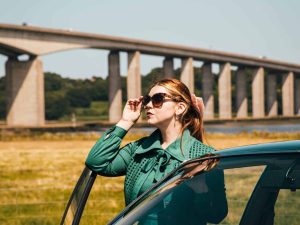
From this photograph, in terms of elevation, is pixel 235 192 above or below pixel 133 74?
above

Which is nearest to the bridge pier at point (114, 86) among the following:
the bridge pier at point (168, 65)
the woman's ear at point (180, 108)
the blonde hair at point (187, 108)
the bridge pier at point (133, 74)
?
the bridge pier at point (133, 74)

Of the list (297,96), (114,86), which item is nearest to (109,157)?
(114,86)

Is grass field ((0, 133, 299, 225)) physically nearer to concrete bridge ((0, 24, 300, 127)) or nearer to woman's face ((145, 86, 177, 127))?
woman's face ((145, 86, 177, 127))

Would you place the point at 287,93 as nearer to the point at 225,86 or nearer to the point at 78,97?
the point at 225,86

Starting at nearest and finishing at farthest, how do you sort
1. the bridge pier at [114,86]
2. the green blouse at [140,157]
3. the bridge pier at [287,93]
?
1. the green blouse at [140,157]
2. the bridge pier at [114,86]
3. the bridge pier at [287,93]

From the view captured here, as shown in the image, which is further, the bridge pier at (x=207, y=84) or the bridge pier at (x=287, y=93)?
the bridge pier at (x=287, y=93)

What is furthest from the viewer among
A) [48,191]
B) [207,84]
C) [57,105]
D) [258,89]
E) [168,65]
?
[57,105]

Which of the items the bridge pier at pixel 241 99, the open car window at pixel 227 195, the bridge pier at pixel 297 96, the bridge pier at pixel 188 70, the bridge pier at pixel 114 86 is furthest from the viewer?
the bridge pier at pixel 297 96

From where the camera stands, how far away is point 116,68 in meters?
83.7

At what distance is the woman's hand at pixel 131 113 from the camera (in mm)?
4478

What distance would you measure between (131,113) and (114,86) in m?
79.3

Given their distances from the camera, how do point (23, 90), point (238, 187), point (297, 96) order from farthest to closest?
1. point (297, 96)
2. point (23, 90)
3. point (238, 187)

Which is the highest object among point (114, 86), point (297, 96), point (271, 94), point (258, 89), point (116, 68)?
point (116, 68)

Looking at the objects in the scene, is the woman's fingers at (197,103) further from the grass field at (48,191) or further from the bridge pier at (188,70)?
the bridge pier at (188,70)
